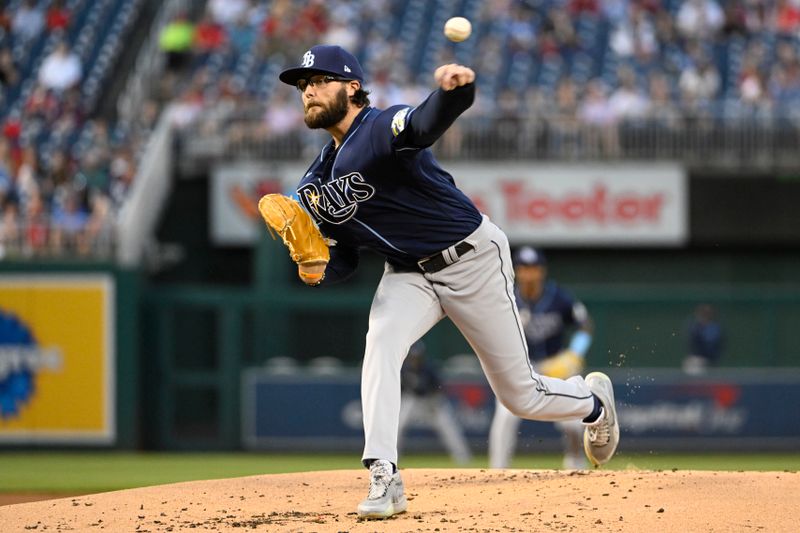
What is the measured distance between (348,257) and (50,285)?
9.46m

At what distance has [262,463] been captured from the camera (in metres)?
13.4

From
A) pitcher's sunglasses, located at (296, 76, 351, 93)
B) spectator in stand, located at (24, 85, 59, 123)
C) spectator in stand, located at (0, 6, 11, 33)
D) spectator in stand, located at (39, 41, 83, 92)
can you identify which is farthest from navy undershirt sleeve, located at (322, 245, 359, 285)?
spectator in stand, located at (0, 6, 11, 33)

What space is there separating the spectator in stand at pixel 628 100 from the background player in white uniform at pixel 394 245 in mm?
10897

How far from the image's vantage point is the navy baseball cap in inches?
225

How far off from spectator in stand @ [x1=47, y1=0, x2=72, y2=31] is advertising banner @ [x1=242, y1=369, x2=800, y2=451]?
7295 millimetres

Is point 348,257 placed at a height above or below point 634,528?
above

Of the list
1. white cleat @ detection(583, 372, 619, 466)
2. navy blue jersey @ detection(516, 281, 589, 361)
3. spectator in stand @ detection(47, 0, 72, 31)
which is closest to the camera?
white cleat @ detection(583, 372, 619, 466)

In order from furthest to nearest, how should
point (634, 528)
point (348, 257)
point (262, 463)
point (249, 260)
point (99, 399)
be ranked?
point (249, 260), point (99, 399), point (262, 463), point (348, 257), point (634, 528)

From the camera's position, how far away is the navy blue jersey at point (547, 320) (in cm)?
1016

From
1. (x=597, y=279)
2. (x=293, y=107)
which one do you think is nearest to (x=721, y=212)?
(x=597, y=279)

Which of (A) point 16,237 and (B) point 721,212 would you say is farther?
(B) point 721,212

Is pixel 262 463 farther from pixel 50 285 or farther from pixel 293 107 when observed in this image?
pixel 293 107

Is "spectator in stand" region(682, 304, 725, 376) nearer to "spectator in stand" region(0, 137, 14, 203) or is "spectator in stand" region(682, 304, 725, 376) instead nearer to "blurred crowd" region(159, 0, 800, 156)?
"blurred crowd" region(159, 0, 800, 156)

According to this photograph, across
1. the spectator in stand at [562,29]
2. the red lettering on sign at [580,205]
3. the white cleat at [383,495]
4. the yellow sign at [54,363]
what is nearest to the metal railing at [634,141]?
the red lettering on sign at [580,205]
